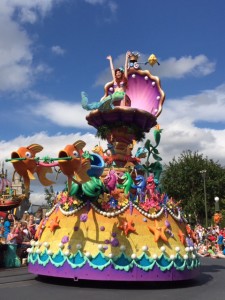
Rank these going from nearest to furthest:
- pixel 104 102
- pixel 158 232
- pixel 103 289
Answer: pixel 103 289
pixel 158 232
pixel 104 102

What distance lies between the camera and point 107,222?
7695 millimetres

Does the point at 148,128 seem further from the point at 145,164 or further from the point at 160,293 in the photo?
the point at 160,293

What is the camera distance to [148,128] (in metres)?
9.91

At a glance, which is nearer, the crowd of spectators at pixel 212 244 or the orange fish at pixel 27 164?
the orange fish at pixel 27 164

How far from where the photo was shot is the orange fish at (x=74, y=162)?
268 inches

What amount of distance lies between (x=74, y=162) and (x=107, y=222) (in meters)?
1.58

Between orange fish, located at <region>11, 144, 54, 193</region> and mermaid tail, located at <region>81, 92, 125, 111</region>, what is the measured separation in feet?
7.06

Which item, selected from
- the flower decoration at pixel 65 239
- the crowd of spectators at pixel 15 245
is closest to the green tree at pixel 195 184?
the crowd of spectators at pixel 15 245

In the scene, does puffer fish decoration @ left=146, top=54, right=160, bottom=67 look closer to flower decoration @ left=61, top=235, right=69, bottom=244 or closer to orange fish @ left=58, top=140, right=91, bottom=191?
orange fish @ left=58, top=140, right=91, bottom=191

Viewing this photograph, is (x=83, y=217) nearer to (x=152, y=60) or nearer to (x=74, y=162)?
(x=74, y=162)

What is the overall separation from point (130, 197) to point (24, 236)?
5713 millimetres

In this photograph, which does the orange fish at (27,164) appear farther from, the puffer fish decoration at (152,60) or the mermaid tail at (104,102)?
the puffer fish decoration at (152,60)

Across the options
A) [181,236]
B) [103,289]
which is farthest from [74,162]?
[181,236]

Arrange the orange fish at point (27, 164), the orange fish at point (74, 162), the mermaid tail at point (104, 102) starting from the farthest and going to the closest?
the mermaid tail at point (104, 102), the orange fish at point (27, 164), the orange fish at point (74, 162)
